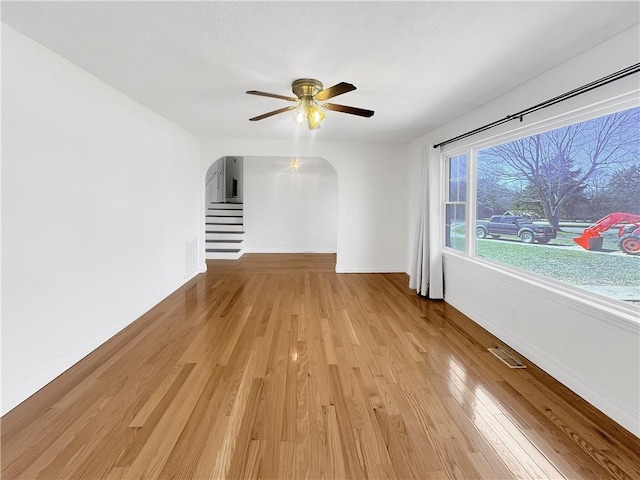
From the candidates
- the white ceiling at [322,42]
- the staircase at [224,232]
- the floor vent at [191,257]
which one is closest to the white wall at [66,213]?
the white ceiling at [322,42]

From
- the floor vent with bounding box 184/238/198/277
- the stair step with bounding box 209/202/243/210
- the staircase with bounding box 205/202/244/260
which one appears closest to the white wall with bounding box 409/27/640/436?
the floor vent with bounding box 184/238/198/277

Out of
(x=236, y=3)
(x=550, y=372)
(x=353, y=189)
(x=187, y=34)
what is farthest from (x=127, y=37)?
(x=353, y=189)

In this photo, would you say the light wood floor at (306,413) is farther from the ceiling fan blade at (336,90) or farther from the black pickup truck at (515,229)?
the ceiling fan blade at (336,90)

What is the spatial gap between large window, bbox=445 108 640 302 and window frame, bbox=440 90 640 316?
0.17 ft

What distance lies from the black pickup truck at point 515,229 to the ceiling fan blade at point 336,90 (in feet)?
6.88

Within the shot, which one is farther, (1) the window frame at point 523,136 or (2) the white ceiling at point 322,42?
(1) the window frame at point 523,136

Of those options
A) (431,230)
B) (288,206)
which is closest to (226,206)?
(288,206)

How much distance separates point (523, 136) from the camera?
2.98 metres

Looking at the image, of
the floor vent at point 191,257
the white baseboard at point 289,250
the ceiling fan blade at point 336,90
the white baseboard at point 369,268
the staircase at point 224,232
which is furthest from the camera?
the white baseboard at point 289,250

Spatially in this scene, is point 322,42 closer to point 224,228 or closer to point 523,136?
point 523,136

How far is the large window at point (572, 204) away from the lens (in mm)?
2104

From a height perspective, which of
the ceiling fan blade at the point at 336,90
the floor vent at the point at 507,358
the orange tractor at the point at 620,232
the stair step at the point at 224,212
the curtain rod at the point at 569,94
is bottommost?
the floor vent at the point at 507,358

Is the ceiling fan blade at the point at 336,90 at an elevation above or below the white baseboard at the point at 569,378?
above

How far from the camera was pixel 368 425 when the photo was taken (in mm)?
1868
